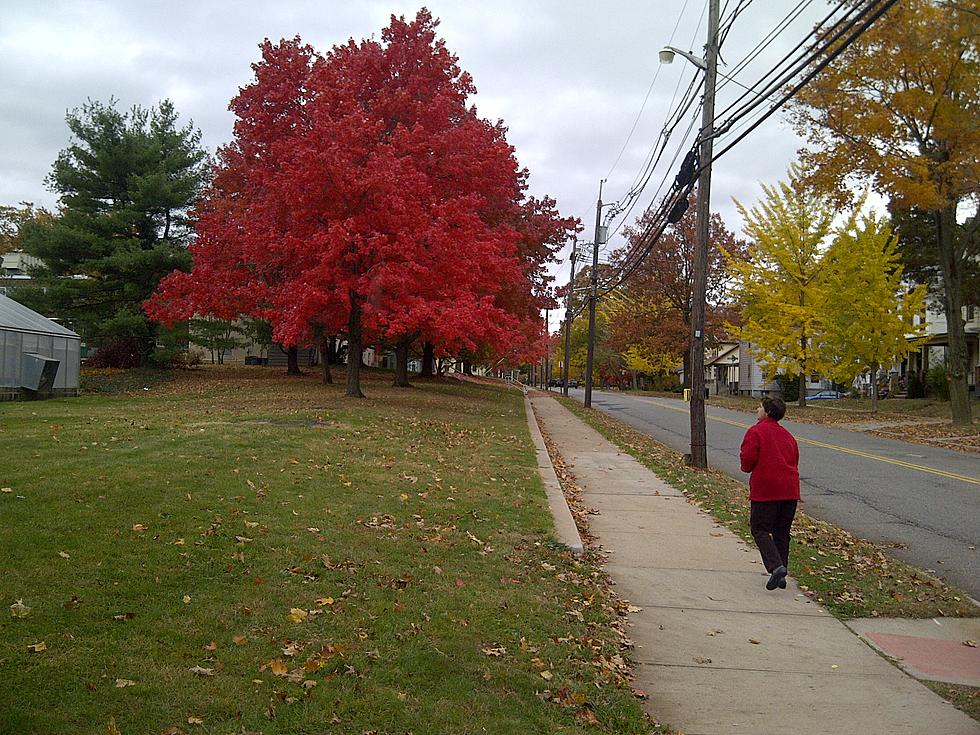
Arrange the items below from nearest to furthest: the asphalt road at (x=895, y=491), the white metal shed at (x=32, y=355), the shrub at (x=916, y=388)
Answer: the asphalt road at (x=895, y=491), the white metal shed at (x=32, y=355), the shrub at (x=916, y=388)

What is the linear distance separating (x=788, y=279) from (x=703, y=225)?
24.0 meters

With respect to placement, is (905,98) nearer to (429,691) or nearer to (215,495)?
(215,495)

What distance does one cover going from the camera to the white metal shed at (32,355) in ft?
70.7

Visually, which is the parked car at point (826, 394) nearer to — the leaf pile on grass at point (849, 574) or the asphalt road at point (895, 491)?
the asphalt road at point (895, 491)

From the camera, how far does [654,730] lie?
443 centimetres

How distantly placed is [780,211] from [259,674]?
37.4 meters

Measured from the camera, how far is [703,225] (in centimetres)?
1521

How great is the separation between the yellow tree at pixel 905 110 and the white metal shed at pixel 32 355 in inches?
852

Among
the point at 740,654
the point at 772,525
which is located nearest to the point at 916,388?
the point at 772,525

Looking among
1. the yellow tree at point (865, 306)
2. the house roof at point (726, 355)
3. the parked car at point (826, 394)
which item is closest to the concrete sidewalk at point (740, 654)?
the yellow tree at point (865, 306)

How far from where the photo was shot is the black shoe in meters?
7.29

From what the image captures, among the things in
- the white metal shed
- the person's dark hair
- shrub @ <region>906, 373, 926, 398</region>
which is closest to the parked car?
shrub @ <region>906, 373, 926, 398</region>

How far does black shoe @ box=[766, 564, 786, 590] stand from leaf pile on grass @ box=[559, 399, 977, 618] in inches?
12.7

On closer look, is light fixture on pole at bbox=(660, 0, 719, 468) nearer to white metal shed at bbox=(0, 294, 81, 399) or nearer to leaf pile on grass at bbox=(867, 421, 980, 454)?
leaf pile on grass at bbox=(867, 421, 980, 454)
